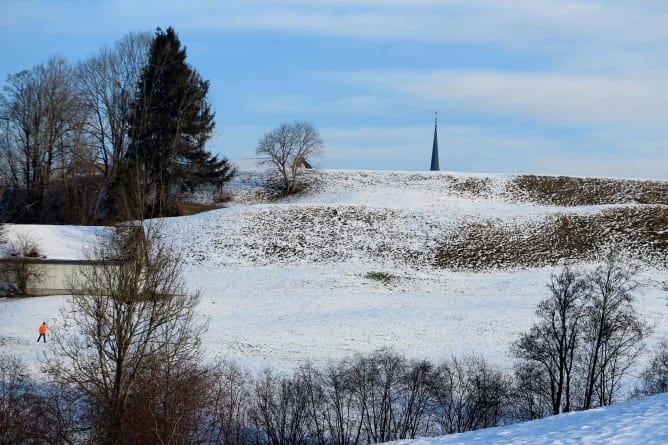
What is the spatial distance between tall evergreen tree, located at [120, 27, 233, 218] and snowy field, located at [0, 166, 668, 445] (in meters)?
7.94

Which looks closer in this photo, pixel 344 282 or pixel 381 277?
pixel 344 282

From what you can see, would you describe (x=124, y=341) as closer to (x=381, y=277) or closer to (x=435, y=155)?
(x=381, y=277)

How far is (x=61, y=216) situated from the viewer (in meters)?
57.2

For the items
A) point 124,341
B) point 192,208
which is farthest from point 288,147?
point 124,341

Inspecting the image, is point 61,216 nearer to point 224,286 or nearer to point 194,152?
point 194,152

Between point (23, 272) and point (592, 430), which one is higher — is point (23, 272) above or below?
above

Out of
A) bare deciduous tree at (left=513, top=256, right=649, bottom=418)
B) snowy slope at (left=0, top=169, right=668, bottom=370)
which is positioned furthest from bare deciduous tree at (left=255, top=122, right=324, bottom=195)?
bare deciduous tree at (left=513, top=256, right=649, bottom=418)

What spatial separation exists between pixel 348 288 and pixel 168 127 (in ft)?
87.3

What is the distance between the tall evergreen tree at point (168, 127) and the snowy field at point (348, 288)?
7.94 metres

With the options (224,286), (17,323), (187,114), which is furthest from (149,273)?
(187,114)

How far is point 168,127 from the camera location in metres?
57.5

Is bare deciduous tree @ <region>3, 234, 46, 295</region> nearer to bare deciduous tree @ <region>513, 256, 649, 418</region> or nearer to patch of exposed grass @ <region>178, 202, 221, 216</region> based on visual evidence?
patch of exposed grass @ <region>178, 202, 221, 216</region>

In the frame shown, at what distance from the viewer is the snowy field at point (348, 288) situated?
27688 mm

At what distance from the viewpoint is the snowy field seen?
90.8 feet
